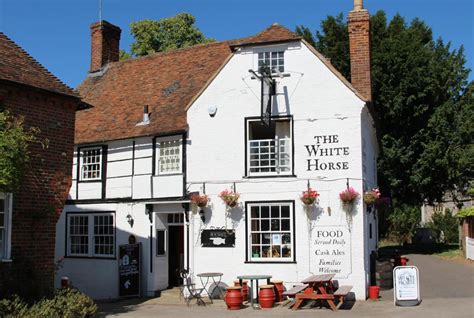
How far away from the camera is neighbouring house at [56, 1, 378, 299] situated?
53.1 feet

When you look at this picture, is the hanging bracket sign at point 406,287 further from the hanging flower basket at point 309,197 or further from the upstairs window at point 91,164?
the upstairs window at point 91,164

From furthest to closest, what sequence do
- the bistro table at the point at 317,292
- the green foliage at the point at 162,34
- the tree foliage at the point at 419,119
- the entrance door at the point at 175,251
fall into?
1. the green foliage at the point at 162,34
2. the tree foliage at the point at 419,119
3. the entrance door at the point at 175,251
4. the bistro table at the point at 317,292

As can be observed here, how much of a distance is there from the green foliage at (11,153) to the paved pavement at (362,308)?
15.3 feet

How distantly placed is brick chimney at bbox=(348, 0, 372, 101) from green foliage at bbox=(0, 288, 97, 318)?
10.9 metres

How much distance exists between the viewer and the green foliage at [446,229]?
43.2 m

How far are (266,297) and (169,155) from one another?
5.96m

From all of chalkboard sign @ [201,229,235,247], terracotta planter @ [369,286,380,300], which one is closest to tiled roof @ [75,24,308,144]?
chalkboard sign @ [201,229,235,247]

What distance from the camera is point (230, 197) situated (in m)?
16.7

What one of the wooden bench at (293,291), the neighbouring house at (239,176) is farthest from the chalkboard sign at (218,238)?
the wooden bench at (293,291)

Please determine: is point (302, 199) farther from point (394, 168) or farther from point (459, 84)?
point (459, 84)

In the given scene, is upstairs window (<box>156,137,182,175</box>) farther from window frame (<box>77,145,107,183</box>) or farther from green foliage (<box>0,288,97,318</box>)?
green foliage (<box>0,288,97,318</box>)

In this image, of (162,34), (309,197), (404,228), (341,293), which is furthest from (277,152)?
(404,228)

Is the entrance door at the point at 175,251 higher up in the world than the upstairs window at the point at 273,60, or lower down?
lower down

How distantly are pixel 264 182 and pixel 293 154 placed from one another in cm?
121
